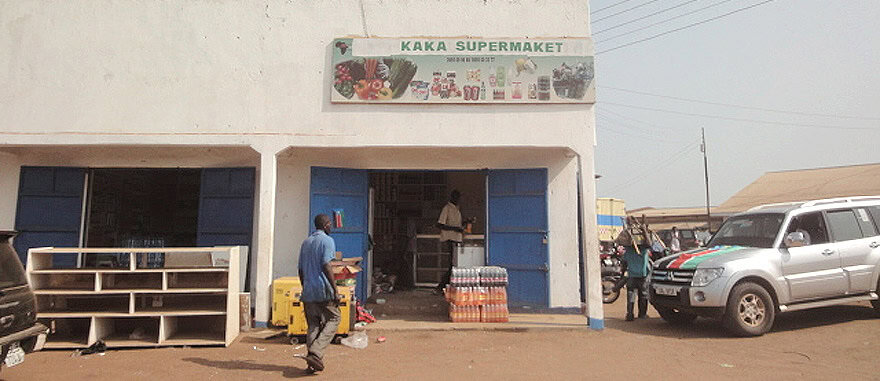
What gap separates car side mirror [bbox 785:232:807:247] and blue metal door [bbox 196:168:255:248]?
9.04 m

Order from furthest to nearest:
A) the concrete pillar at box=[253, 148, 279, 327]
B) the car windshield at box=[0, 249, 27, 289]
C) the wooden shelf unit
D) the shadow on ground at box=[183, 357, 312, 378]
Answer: the concrete pillar at box=[253, 148, 279, 327] → the wooden shelf unit → the shadow on ground at box=[183, 357, 312, 378] → the car windshield at box=[0, 249, 27, 289]

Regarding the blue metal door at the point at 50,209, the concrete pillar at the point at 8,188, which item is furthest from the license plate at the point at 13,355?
the concrete pillar at the point at 8,188

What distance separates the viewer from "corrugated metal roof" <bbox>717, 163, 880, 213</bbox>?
27.4 meters

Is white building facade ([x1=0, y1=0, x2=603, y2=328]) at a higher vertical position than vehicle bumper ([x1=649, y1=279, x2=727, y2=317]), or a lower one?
higher

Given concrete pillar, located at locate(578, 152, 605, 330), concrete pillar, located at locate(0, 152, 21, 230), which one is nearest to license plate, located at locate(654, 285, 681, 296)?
concrete pillar, located at locate(578, 152, 605, 330)

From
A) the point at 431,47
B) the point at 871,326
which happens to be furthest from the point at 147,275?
the point at 871,326

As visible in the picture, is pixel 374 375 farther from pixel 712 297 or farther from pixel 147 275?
pixel 712 297

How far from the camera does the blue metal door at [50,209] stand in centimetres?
865

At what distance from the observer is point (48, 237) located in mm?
8688

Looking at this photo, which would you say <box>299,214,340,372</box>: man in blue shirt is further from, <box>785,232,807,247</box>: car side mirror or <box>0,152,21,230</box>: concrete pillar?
<box>0,152,21,230</box>: concrete pillar

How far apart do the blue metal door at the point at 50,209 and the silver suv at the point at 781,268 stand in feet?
35.1

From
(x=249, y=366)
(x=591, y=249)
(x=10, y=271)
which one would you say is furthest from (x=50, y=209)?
(x=591, y=249)

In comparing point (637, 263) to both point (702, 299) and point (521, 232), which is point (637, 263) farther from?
point (521, 232)

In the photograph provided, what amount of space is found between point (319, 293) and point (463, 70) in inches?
186
